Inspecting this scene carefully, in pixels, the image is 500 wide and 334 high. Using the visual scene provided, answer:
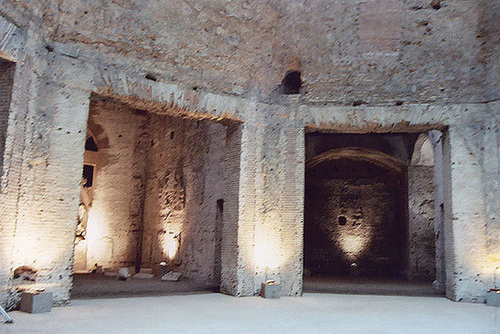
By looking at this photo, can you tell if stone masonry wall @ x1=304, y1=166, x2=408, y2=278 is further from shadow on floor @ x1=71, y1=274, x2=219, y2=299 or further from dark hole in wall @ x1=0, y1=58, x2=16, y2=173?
dark hole in wall @ x1=0, y1=58, x2=16, y2=173

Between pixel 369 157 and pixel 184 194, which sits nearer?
pixel 184 194

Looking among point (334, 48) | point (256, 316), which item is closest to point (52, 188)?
point (256, 316)

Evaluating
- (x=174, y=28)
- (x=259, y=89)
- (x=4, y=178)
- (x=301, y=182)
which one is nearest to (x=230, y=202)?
(x=301, y=182)

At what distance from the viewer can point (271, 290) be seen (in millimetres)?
7812

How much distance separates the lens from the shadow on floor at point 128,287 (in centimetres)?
799

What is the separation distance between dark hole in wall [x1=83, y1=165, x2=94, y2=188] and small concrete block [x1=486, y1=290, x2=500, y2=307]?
33.3 ft

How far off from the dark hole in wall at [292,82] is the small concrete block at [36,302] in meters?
5.61

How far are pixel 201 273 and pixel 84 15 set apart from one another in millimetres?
5904

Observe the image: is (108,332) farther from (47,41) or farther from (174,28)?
(174,28)

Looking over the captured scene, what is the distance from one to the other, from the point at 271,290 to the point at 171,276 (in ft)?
11.9

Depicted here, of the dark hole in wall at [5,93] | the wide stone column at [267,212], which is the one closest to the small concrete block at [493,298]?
the wide stone column at [267,212]

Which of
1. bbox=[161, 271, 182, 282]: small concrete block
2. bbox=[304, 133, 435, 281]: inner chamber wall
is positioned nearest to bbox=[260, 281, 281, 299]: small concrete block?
bbox=[161, 271, 182, 282]: small concrete block

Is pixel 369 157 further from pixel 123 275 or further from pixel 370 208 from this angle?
pixel 123 275

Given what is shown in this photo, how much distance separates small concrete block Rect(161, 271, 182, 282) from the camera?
10.5m
